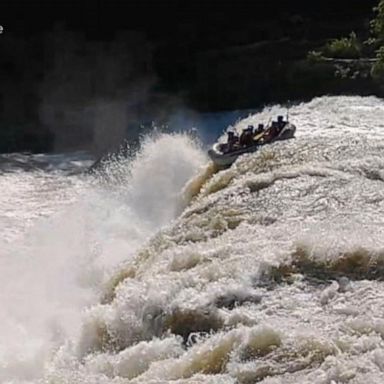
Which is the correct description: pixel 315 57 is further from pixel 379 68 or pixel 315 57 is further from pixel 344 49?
pixel 379 68

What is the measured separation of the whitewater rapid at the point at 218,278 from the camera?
758cm

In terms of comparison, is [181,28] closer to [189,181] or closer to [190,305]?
[189,181]

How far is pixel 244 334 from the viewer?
7.70 m

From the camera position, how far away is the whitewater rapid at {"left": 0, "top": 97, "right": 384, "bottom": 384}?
7582 mm

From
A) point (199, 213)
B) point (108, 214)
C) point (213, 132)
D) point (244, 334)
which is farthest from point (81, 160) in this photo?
point (244, 334)

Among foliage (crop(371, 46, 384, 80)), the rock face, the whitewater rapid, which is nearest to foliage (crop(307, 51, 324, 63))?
the rock face

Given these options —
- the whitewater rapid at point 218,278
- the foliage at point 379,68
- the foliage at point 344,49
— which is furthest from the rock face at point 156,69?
the whitewater rapid at point 218,278

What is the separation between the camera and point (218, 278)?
888 centimetres

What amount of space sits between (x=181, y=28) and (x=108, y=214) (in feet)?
41.7

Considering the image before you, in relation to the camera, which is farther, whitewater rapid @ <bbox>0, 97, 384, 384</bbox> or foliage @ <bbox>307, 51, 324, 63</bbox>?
foliage @ <bbox>307, 51, 324, 63</bbox>

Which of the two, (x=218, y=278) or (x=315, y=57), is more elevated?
(x=315, y=57)

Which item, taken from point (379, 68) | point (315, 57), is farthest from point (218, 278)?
point (315, 57)

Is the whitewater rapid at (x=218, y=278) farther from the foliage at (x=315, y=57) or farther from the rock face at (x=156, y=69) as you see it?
the foliage at (x=315, y=57)

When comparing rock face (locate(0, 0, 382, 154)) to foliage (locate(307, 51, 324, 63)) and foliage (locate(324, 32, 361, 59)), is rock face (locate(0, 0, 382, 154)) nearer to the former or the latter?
foliage (locate(307, 51, 324, 63))
